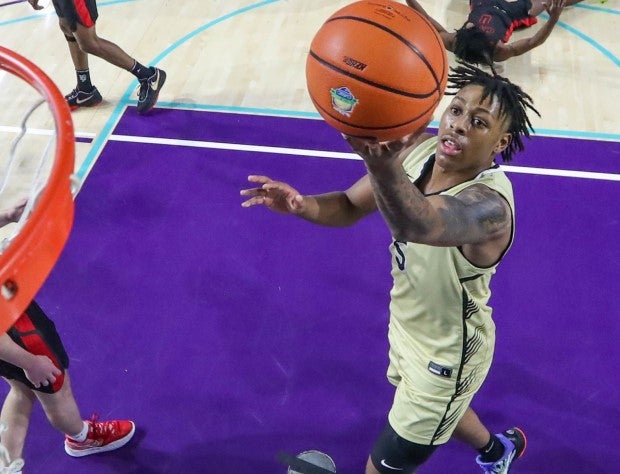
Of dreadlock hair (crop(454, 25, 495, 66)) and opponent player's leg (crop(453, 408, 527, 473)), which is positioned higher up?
dreadlock hair (crop(454, 25, 495, 66))

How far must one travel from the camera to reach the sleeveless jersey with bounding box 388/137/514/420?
2463 mm

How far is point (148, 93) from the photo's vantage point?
525cm

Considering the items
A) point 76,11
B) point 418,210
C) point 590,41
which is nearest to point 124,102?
point 76,11

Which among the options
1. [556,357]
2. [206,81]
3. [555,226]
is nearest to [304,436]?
[556,357]

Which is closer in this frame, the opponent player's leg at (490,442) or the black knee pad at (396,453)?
the black knee pad at (396,453)

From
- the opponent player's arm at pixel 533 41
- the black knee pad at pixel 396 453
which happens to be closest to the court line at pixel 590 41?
the opponent player's arm at pixel 533 41

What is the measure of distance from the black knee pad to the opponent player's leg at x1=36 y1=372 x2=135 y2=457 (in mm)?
1261

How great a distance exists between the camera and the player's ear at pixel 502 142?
2.54m

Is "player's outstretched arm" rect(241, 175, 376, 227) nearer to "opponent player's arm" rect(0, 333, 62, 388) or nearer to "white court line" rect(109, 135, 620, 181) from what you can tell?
"opponent player's arm" rect(0, 333, 62, 388)

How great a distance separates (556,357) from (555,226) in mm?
959

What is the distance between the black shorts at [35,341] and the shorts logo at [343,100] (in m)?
1.39

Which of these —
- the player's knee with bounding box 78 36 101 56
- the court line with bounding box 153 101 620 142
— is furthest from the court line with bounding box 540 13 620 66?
the player's knee with bounding box 78 36 101 56

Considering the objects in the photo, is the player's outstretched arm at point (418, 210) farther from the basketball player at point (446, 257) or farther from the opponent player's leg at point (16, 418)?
the opponent player's leg at point (16, 418)

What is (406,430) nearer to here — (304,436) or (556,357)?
(304,436)
